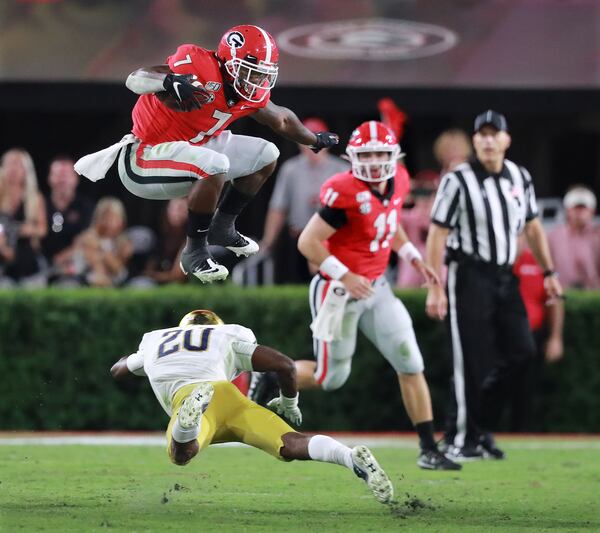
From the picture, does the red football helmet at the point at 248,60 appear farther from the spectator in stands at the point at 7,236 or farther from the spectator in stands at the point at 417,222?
the spectator in stands at the point at 7,236

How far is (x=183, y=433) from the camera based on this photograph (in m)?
6.73

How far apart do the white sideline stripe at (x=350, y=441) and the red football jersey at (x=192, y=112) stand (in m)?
3.40

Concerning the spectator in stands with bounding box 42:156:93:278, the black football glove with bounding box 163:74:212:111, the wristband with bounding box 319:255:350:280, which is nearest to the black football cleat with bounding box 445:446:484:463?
the wristband with bounding box 319:255:350:280

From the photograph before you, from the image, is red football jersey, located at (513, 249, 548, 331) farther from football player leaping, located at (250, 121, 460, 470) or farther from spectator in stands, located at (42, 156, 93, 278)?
spectator in stands, located at (42, 156, 93, 278)

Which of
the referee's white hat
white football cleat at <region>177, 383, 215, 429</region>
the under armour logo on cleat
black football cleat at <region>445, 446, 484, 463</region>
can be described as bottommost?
black football cleat at <region>445, 446, 484, 463</region>

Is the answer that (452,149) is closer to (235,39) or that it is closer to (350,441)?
(350,441)

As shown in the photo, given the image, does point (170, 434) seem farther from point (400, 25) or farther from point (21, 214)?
point (400, 25)

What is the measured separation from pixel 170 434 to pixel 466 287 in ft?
9.64

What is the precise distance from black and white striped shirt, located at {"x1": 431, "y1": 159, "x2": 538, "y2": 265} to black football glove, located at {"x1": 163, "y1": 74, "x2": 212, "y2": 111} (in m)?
2.76

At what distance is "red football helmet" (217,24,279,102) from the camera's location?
7121 mm

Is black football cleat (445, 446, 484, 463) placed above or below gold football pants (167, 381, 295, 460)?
below

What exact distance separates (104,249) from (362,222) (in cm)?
359

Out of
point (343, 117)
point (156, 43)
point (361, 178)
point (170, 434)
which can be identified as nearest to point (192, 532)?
point (170, 434)

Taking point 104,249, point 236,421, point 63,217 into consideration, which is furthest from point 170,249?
point 236,421
